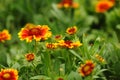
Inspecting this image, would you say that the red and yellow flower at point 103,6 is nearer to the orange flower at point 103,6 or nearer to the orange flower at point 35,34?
the orange flower at point 103,6

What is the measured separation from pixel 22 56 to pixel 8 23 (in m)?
1.41

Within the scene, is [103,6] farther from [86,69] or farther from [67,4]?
[86,69]

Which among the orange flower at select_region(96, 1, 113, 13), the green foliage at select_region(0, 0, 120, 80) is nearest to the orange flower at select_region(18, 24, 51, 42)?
the green foliage at select_region(0, 0, 120, 80)

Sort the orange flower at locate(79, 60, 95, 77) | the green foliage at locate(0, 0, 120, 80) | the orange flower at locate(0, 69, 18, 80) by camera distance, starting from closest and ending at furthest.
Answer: the orange flower at locate(79, 60, 95, 77), the orange flower at locate(0, 69, 18, 80), the green foliage at locate(0, 0, 120, 80)

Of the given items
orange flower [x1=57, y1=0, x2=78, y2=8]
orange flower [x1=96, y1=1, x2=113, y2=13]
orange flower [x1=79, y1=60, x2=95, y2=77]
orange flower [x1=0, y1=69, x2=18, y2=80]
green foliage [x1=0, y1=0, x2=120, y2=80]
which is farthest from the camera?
orange flower [x1=96, y1=1, x2=113, y2=13]

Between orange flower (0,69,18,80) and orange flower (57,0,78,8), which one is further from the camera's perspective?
orange flower (57,0,78,8)

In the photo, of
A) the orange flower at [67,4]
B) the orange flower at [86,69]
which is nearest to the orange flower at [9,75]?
the orange flower at [86,69]

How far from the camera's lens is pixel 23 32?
2455 mm

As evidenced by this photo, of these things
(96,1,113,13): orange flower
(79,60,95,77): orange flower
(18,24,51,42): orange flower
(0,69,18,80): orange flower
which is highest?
(96,1,113,13): orange flower

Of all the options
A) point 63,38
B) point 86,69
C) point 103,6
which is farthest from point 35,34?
point 103,6

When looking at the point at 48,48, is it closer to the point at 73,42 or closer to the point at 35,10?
the point at 73,42

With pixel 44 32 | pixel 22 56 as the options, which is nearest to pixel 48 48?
pixel 44 32

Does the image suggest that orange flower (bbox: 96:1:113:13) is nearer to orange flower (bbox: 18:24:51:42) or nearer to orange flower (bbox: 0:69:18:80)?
orange flower (bbox: 18:24:51:42)

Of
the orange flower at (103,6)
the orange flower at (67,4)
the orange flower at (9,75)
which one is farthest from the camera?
the orange flower at (103,6)
